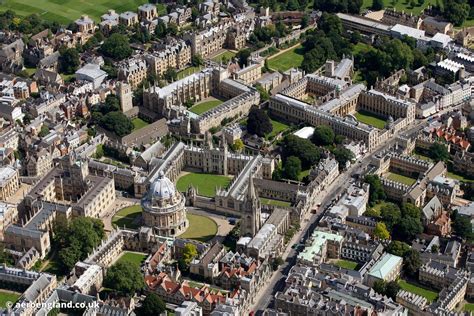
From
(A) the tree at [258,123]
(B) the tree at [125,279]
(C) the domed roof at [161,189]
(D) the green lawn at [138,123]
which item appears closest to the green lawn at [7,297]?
(B) the tree at [125,279]

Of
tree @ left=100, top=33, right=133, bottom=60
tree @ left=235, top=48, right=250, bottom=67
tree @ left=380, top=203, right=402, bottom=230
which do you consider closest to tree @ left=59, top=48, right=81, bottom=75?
tree @ left=100, top=33, right=133, bottom=60

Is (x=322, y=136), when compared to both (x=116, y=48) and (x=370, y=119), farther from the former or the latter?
(x=116, y=48)

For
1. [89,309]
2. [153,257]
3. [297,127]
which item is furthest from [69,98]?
[89,309]

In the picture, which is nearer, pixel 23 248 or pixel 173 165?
pixel 23 248

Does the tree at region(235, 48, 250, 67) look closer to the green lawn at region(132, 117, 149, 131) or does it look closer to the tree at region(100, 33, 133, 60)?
the tree at region(100, 33, 133, 60)

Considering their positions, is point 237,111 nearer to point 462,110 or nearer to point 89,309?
point 462,110

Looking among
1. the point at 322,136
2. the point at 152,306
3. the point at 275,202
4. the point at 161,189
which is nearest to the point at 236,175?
the point at 275,202
